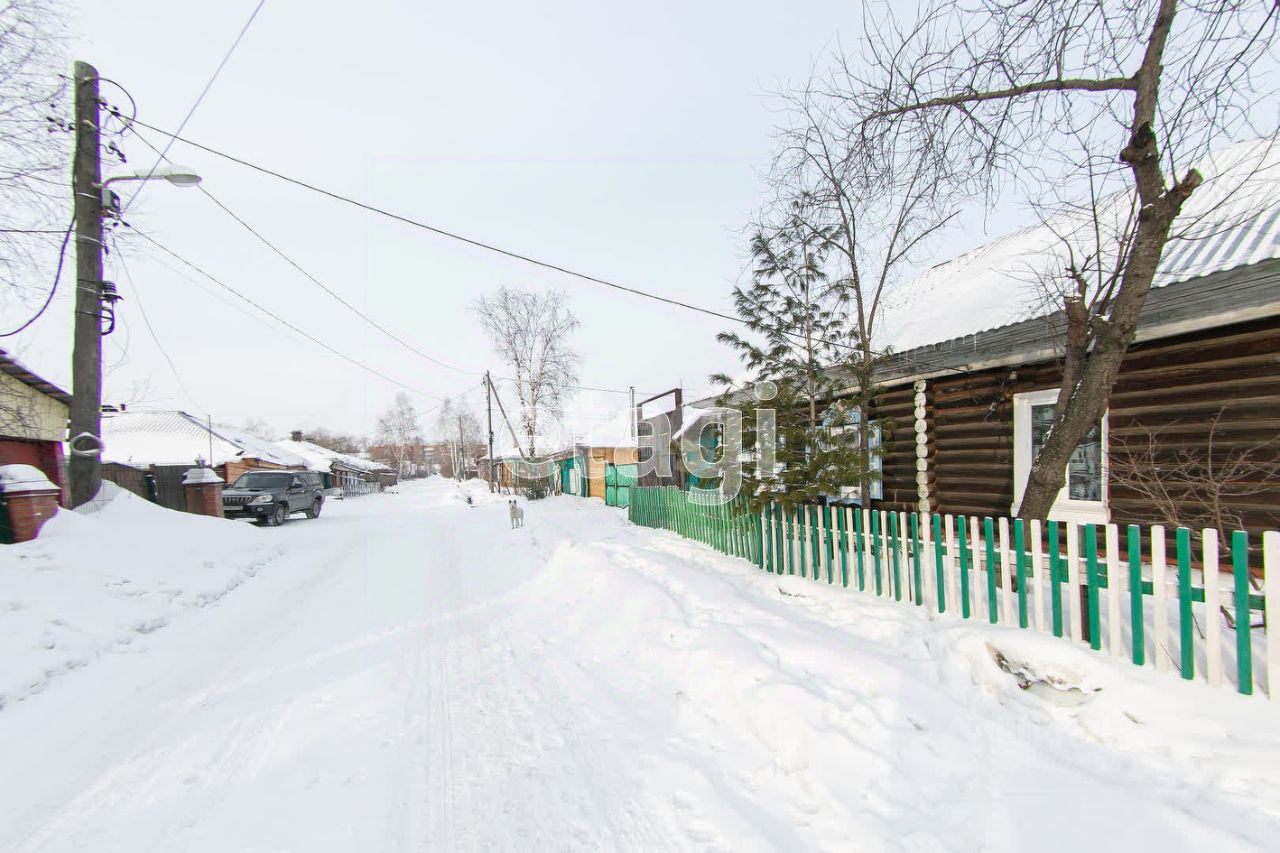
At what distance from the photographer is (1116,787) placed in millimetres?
2555

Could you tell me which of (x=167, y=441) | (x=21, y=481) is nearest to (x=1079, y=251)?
(x=21, y=481)

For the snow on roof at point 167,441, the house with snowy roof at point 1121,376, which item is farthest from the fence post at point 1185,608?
the snow on roof at point 167,441

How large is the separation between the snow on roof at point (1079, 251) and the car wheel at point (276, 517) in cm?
1849

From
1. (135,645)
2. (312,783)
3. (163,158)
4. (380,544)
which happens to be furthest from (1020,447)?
(163,158)

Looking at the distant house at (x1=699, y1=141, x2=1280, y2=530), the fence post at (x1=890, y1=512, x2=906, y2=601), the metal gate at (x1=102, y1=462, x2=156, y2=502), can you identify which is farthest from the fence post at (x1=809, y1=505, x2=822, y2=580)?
the metal gate at (x1=102, y1=462, x2=156, y2=502)

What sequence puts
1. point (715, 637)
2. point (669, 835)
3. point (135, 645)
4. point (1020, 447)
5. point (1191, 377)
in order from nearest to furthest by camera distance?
point (669, 835) < point (715, 637) < point (135, 645) < point (1191, 377) < point (1020, 447)

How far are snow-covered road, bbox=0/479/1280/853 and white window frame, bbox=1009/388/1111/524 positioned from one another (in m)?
3.59

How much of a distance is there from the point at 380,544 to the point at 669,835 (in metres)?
11.4

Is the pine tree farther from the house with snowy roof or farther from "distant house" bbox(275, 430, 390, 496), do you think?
"distant house" bbox(275, 430, 390, 496)

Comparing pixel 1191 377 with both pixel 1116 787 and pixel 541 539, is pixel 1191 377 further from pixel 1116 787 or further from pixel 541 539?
pixel 541 539

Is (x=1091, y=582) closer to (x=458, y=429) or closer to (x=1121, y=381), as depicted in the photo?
(x=1121, y=381)

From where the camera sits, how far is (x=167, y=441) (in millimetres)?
29141

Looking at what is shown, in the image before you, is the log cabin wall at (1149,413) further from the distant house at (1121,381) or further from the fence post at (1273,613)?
the fence post at (1273,613)

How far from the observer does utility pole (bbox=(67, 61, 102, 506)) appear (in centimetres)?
798
